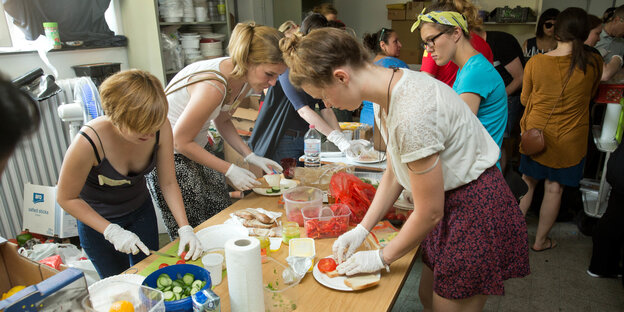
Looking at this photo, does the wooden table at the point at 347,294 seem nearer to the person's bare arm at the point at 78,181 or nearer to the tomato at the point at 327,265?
the tomato at the point at 327,265

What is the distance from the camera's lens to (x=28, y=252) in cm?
236

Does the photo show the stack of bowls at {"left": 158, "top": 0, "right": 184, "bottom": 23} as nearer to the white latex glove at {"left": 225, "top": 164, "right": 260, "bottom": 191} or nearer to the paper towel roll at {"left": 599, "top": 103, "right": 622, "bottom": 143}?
the white latex glove at {"left": 225, "top": 164, "right": 260, "bottom": 191}

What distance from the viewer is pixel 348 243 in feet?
4.46

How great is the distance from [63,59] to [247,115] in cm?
161

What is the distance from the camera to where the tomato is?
1274 millimetres

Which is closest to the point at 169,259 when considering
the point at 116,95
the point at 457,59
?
the point at 116,95

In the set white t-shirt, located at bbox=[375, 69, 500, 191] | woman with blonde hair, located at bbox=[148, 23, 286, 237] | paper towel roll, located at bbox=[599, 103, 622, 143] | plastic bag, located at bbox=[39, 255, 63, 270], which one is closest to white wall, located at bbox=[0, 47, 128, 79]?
plastic bag, located at bbox=[39, 255, 63, 270]

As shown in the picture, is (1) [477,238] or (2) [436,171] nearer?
(2) [436,171]

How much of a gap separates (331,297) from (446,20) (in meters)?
1.35

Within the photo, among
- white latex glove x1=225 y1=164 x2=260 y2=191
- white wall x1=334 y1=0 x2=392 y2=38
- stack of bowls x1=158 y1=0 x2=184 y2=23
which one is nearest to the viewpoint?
white latex glove x1=225 y1=164 x2=260 y2=191

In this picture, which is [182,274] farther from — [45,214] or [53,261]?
[45,214]

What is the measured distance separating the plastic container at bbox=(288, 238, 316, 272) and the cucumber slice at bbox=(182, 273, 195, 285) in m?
0.40

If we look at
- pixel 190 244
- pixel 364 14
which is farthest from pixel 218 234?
pixel 364 14

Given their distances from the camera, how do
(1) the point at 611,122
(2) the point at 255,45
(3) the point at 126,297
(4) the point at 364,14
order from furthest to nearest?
(4) the point at 364,14 < (1) the point at 611,122 < (2) the point at 255,45 < (3) the point at 126,297
